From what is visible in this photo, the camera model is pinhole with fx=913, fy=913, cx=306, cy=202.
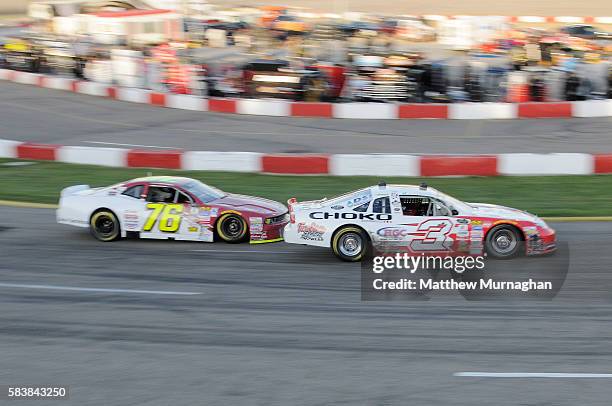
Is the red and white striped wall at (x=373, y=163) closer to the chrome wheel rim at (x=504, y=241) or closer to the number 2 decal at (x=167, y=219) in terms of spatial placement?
the number 2 decal at (x=167, y=219)

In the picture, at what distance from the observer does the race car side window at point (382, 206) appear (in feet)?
38.8

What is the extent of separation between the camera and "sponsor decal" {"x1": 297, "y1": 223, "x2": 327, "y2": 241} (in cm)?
1183

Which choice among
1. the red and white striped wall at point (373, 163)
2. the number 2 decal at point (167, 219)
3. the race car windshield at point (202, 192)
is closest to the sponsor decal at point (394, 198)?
the race car windshield at point (202, 192)

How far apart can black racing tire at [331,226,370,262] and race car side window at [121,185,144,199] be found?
3153 mm

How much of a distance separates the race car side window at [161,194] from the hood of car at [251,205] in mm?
660

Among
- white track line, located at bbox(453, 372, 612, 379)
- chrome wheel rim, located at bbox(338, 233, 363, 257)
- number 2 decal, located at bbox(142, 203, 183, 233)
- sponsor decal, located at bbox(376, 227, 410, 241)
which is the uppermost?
number 2 decal, located at bbox(142, 203, 183, 233)

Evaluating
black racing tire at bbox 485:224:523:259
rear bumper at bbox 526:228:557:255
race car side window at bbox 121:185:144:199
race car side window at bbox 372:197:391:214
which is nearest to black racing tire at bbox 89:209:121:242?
race car side window at bbox 121:185:144:199

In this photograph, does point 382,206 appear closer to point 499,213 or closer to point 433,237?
point 433,237

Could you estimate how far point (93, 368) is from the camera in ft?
27.8

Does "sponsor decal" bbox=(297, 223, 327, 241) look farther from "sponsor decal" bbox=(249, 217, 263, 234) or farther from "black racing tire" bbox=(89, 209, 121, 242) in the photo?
"black racing tire" bbox=(89, 209, 121, 242)

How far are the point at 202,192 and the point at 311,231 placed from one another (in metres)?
2.20

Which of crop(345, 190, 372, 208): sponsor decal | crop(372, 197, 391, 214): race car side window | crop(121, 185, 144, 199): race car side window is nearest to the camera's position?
crop(372, 197, 391, 214): race car side window

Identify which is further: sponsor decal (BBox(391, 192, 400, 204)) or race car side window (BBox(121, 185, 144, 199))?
race car side window (BBox(121, 185, 144, 199))

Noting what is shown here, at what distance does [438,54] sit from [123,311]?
27709 millimetres
